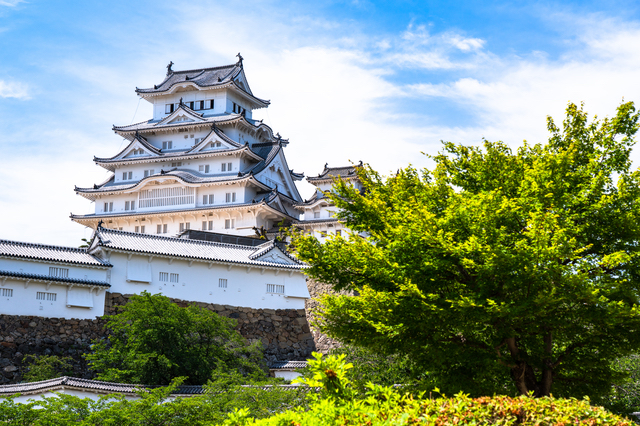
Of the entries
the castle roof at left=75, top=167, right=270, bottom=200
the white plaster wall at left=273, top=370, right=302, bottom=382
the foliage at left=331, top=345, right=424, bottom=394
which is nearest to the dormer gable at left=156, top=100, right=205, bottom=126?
the castle roof at left=75, top=167, right=270, bottom=200

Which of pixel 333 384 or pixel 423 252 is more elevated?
pixel 423 252

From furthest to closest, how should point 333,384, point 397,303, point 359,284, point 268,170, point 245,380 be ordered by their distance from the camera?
point 268,170
point 245,380
point 359,284
point 397,303
point 333,384

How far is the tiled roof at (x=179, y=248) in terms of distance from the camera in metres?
25.5

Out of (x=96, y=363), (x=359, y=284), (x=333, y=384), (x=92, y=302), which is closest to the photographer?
(x=333, y=384)

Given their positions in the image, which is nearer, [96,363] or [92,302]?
[96,363]

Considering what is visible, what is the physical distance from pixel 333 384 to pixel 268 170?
4289cm

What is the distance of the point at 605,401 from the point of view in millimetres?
15305

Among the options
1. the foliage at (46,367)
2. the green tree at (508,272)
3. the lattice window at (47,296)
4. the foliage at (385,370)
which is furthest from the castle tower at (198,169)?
the green tree at (508,272)

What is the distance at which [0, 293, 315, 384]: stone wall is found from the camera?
21.7 m

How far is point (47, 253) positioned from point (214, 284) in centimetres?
671

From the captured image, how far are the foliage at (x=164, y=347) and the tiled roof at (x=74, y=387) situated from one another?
124 cm

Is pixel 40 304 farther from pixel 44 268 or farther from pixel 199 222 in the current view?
pixel 199 222

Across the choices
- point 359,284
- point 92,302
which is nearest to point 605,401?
point 359,284

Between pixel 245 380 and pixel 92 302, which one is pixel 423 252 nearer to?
pixel 245 380
